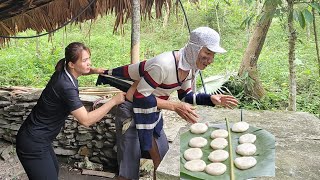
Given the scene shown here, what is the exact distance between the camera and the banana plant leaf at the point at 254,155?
142 cm

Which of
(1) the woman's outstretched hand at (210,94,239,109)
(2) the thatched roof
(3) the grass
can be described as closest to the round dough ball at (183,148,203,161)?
(1) the woman's outstretched hand at (210,94,239,109)

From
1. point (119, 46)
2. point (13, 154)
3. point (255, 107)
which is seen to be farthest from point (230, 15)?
point (13, 154)

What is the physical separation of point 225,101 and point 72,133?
94.7 inches

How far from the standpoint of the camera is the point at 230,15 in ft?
34.1

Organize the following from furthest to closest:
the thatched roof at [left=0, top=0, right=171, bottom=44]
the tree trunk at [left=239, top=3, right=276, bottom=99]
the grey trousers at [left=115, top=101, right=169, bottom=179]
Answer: the tree trunk at [left=239, top=3, right=276, bottom=99], the thatched roof at [left=0, top=0, right=171, bottom=44], the grey trousers at [left=115, top=101, right=169, bottom=179]

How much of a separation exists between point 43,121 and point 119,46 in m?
7.17

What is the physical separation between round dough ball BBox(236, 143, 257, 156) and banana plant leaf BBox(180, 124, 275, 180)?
0.02m

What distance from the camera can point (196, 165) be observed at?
1475 mm

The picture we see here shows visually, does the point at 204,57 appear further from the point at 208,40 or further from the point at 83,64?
the point at 83,64

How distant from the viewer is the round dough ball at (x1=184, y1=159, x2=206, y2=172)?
146cm

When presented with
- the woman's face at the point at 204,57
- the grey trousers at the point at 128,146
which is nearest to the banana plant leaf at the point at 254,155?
the woman's face at the point at 204,57

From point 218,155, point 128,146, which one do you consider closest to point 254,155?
point 218,155

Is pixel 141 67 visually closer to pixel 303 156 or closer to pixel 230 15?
pixel 303 156

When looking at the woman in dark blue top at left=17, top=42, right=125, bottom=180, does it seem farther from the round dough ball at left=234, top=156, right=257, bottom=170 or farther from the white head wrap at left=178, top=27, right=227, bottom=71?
the round dough ball at left=234, top=156, right=257, bottom=170
